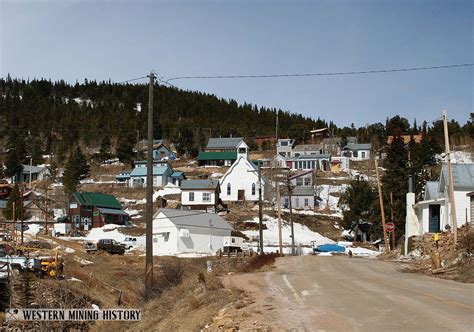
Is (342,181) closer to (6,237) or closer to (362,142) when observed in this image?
(362,142)

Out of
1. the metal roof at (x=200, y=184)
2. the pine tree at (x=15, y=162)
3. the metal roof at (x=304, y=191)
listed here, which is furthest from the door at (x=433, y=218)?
the pine tree at (x=15, y=162)

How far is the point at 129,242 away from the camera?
65500 mm

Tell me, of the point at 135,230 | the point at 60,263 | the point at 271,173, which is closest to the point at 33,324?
the point at 60,263

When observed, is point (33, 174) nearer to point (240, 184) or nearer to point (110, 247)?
point (240, 184)

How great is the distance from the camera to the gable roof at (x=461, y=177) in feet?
138

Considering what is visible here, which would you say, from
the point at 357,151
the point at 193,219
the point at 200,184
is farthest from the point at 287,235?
the point at 357,151

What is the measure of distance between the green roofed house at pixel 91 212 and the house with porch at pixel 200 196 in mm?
10779

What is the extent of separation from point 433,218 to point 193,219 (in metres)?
Result: 27.4

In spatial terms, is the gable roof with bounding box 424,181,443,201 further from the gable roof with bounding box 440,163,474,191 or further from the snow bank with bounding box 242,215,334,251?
the snow bank with bounding box 242,215,334,251

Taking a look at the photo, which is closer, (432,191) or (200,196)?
(432,191)

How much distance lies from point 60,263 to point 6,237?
1968cm

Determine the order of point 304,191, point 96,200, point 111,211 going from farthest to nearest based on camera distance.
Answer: point 304,191, point 96,200, point 111,211

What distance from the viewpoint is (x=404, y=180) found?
6234 cm

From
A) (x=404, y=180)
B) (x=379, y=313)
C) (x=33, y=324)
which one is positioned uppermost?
(x=404, y=180)
